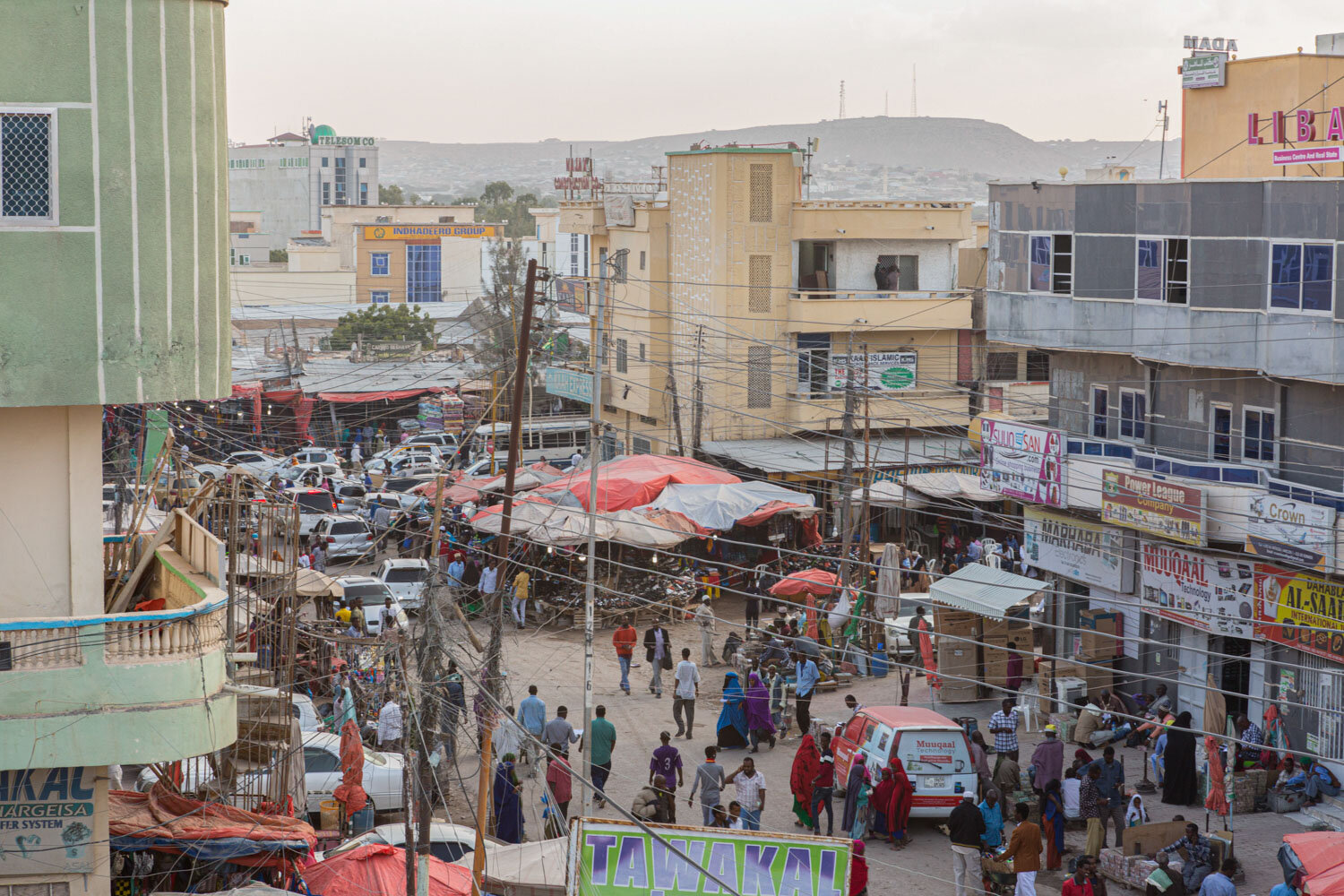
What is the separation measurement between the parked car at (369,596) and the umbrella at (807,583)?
707 centimetres

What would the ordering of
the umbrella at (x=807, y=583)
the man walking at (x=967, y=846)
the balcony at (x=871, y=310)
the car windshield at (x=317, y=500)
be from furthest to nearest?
the balcony at (x=871, y=310) < the car windshield at (x=317, y=500) < the umbrella at (x=807, y=583) < the man walking at (x=967, y=846)

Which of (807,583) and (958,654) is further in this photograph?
(807,583)

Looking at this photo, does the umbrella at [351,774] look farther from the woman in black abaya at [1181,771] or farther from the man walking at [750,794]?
the woman in black abaya at [1181,771]

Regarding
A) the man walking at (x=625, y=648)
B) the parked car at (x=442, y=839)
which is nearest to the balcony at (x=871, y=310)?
the man walking at (x=625, y=648)

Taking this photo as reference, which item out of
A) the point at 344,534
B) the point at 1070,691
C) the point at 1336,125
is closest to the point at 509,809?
the point at 1070,691

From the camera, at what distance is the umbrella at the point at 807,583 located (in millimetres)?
26500

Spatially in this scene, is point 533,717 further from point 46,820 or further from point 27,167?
point 27,167

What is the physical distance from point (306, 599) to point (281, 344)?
3981 centimetres

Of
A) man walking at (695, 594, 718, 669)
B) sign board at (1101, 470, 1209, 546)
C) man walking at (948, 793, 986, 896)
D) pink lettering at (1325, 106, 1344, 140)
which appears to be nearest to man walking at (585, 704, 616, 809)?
man walking at (948, 793, 986, 896)

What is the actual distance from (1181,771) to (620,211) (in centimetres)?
3079

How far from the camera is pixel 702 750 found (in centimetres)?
2094

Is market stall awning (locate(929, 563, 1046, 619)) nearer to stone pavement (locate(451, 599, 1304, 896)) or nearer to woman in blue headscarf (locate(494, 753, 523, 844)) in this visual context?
stone pavement (locate(451, 599, 1304, 896))

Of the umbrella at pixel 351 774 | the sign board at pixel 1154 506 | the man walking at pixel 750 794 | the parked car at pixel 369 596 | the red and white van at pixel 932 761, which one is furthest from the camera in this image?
the parked car at pixel 369 596

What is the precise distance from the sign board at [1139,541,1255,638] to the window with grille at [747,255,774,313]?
1897cm
